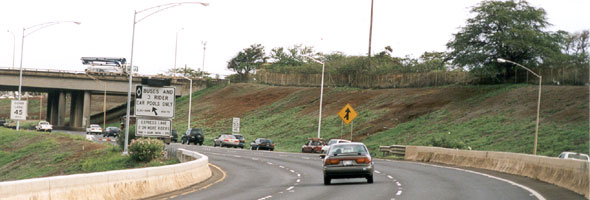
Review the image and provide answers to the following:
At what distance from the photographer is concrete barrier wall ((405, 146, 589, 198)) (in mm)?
23859

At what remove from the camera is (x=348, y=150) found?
2795cm

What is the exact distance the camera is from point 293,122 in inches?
3809

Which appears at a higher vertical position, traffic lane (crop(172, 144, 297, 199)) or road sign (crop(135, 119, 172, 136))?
road sign (crop(135, 119, 172, 136))

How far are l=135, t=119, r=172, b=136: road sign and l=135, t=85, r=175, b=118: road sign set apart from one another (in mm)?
327

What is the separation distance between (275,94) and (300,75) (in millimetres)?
5527

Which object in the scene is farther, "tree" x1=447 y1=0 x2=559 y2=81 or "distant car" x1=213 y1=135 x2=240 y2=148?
"tree" x1=447 y1=0 x2=559 y2=81

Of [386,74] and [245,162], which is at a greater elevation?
[386,74]

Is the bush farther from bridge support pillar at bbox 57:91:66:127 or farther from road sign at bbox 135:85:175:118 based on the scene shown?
bridge support pillar at bbox 57:91:66:127

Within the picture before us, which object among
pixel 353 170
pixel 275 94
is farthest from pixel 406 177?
pixel 275 94

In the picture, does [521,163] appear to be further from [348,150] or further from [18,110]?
[18,110]

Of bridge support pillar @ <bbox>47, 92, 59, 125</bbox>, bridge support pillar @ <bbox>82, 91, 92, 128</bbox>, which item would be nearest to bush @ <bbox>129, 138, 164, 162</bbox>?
bridge support pillar @ <bbox>82, 91, 92, 128</bbox>

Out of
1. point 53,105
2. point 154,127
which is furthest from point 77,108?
point 154,127

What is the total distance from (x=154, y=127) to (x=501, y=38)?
182 ft

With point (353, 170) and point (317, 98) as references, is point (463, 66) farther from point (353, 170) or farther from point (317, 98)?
point (353, 170)
